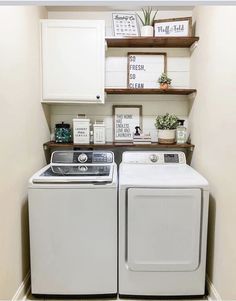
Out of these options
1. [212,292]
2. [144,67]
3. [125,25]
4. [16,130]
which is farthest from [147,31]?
[212,292]

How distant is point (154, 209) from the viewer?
1956 mm

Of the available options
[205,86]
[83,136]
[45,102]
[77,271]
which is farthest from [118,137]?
[77,271]

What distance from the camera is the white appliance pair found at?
1.95 metres

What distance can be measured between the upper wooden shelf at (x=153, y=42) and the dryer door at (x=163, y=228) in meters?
1.34

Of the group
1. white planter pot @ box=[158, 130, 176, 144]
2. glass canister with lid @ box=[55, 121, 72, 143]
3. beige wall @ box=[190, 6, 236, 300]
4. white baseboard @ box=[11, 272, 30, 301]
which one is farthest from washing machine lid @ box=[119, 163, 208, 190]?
white baseboard @ box=[11, 272, 30, 301]

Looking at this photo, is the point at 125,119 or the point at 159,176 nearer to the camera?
the point at 159,176

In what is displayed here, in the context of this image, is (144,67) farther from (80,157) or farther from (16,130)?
(16,130)

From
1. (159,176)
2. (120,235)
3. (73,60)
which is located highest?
(73,60)

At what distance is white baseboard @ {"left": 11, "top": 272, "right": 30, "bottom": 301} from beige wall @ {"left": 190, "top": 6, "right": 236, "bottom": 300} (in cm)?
136

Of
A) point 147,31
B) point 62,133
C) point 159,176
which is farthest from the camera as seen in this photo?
point 62,133

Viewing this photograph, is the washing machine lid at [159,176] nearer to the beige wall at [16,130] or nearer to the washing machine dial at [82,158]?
the washing machine dial at [82,158]

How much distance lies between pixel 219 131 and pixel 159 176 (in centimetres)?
53

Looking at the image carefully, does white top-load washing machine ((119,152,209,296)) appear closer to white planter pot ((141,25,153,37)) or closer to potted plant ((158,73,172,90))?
potted plant ((158,73,172,90))

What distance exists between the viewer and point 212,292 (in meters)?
2.02
